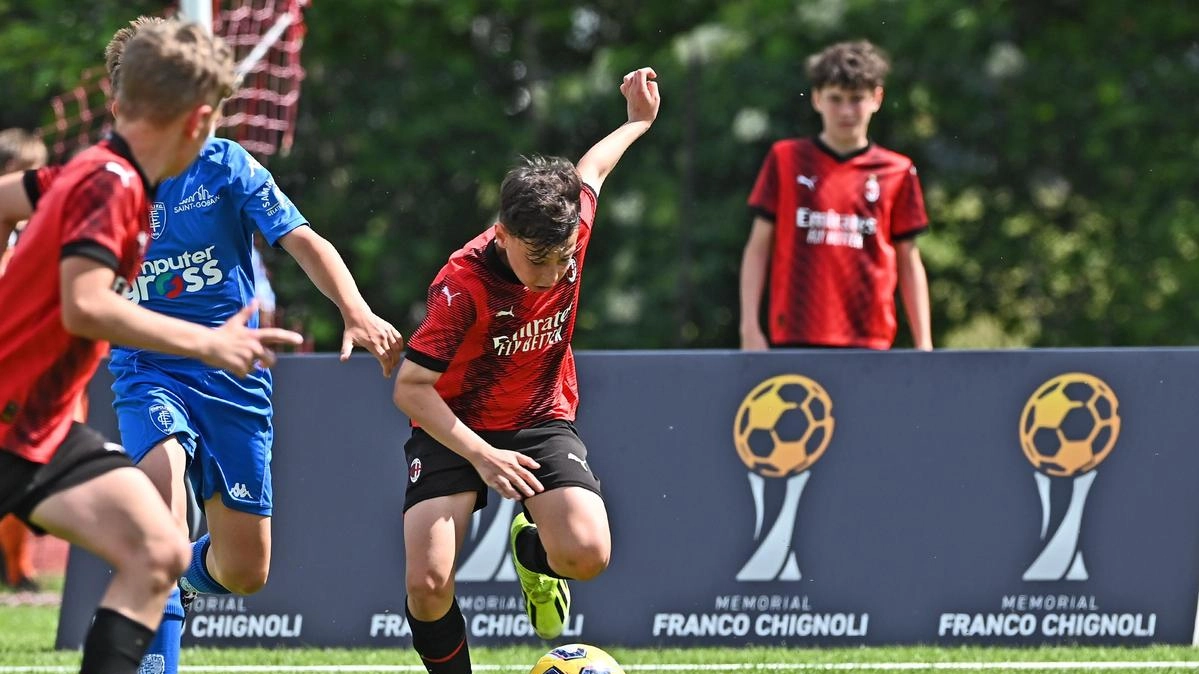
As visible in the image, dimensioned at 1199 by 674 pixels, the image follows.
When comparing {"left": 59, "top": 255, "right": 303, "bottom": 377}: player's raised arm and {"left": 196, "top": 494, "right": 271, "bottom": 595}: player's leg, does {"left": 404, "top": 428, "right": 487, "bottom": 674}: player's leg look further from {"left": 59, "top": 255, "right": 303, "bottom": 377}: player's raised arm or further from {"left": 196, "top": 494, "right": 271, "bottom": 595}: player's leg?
{"left": 59, "top": 255, "right": 303, "bottom": 377}: player's raised arm

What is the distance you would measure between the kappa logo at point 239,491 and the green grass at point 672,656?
4.00 feet

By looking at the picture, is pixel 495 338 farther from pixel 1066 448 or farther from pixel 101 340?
pixel 1066 448

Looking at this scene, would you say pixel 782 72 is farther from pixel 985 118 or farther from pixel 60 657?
pixel 60 657

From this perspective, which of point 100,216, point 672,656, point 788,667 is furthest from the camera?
point 672,656

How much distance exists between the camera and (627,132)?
5.55 metres

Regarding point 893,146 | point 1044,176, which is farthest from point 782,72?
point 1044,176

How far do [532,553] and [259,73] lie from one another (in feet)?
22.6

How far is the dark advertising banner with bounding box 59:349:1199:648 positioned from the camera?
641cm

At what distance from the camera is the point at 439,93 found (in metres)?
15.0

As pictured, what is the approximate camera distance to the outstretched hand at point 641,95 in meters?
5.50

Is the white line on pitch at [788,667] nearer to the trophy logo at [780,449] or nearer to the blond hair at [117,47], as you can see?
the trophy logo at [780,449]

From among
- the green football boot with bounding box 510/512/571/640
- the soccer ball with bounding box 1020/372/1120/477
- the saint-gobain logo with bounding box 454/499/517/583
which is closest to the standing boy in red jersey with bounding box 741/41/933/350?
the soccer ball with bounding box 1020/372/1120/477

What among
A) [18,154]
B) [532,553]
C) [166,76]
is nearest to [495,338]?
[532,553]

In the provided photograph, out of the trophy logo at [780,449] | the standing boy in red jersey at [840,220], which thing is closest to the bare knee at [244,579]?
the trophy logo at [780,449]
